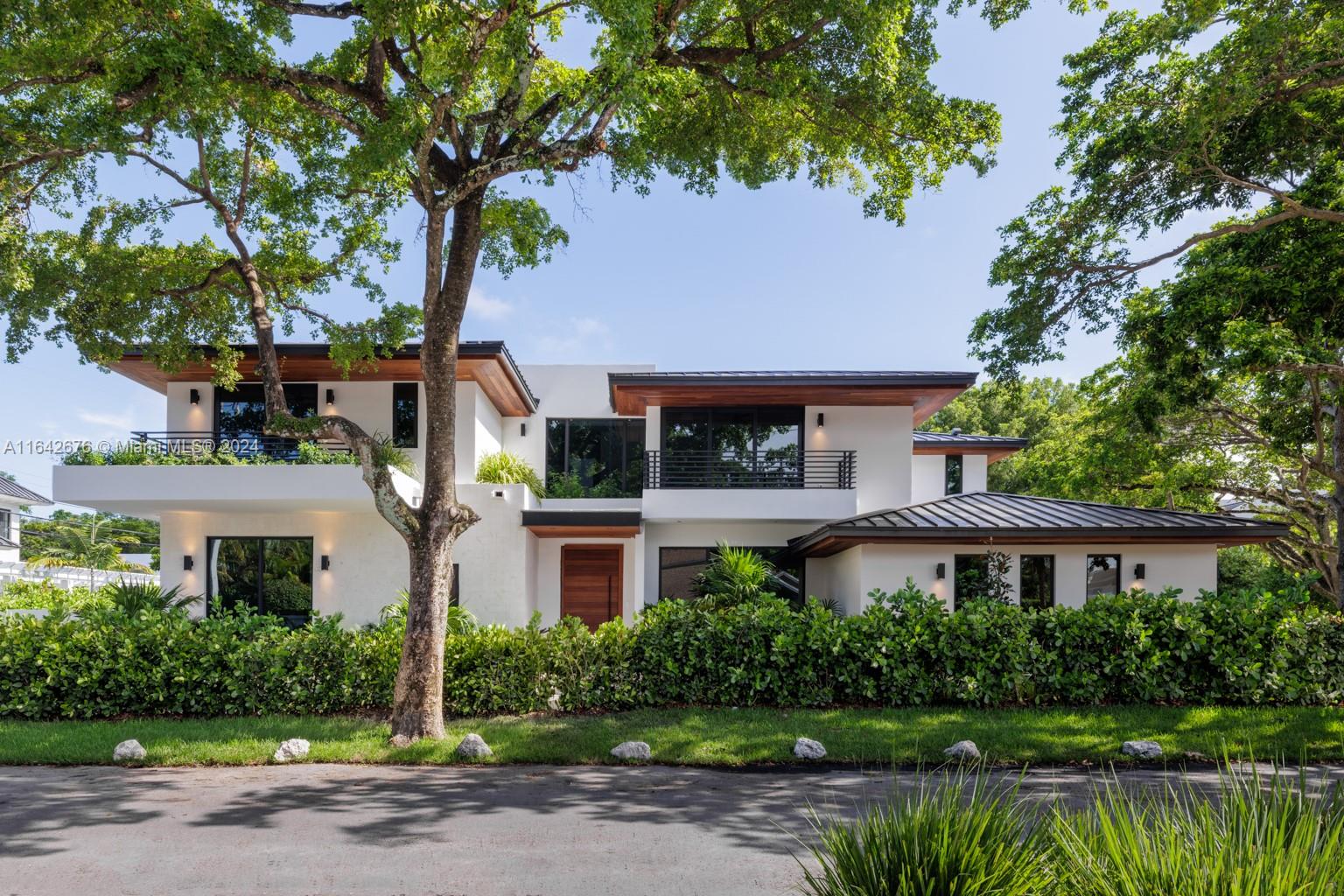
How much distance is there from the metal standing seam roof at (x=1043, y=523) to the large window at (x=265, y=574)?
995cm

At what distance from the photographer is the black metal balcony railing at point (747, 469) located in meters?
16.3

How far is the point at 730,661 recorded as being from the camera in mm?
10844

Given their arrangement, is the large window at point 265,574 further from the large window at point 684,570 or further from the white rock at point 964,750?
the white rock at point 964,750

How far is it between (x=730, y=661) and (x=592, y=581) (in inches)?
301

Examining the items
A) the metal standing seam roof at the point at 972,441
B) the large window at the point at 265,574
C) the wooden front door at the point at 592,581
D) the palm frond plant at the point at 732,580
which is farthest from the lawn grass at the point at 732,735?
the metal standing seam roof at the point at 972,441

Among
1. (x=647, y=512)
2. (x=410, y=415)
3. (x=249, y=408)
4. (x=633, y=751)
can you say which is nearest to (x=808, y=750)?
A: (x=633, y=751)

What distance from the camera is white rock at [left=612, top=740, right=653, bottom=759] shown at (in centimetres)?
844

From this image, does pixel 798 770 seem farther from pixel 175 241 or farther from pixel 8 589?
pixel 8 589

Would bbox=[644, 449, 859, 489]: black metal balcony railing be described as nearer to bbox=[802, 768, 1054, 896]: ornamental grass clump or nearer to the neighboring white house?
bbox=[802, 768, 1054, 896]: ornamental grass clump

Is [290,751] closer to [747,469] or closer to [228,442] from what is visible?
[228,442]

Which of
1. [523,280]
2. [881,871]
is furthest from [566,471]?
[881,871]

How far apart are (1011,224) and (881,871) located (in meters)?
11.4

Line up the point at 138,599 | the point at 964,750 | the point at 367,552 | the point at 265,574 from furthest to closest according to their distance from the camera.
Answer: the point at 265,574 < the point at 367,552 < the point at 138,599 < the point at 964,750

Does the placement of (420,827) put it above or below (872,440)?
below
